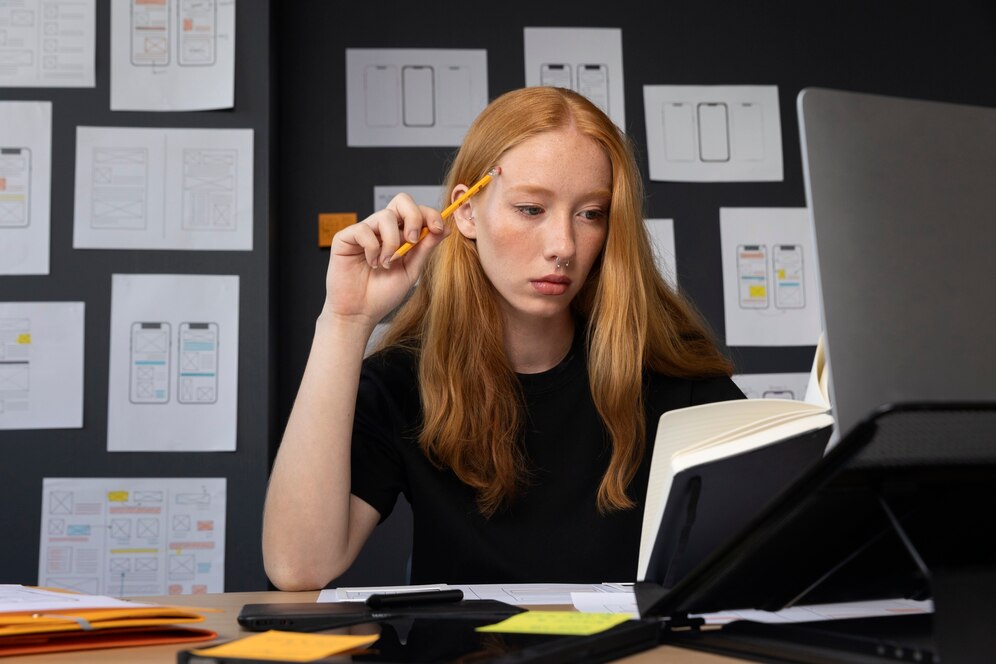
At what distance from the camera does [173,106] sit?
6.75 feet

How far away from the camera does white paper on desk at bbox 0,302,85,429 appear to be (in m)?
1.98

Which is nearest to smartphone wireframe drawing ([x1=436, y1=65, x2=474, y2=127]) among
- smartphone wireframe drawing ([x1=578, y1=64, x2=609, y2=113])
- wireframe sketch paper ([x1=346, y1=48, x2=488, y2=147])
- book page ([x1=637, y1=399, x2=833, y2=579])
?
wireframe sketch paper ([x1=346, y1=48, x2=488, y2=147])

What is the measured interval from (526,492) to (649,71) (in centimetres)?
142

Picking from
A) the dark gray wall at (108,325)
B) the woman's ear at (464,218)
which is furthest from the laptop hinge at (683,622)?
the dark gray wall at (108,325)

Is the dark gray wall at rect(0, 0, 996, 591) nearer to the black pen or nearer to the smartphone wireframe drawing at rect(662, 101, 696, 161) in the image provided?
the smartphone wireframe drawing at rect(662, 101, 696, 161)

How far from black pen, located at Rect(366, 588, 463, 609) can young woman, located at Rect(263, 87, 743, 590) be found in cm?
34

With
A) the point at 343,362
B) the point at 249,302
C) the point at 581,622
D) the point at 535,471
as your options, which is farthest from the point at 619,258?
the point at 249,302

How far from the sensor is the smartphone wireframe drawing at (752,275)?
2381mm

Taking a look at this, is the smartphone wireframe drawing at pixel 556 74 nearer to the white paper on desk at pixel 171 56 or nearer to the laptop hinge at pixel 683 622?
the white paper on desk at pixel 171 56

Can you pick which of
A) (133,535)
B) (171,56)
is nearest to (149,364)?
(133,535)

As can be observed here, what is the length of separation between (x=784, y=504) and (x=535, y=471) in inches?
31.2

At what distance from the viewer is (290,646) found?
0.60 m

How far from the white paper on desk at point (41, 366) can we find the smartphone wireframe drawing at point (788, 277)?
5.36ft

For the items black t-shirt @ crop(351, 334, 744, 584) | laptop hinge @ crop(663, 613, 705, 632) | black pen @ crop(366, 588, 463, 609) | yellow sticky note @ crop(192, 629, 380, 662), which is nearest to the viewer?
yellow sticky note @ crop(192, 629, 380, 662)
